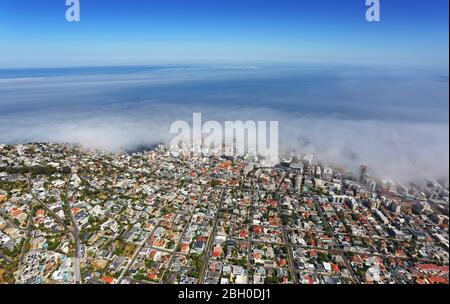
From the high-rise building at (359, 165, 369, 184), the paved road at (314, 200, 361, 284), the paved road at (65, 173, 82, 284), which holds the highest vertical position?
the high-rise building at (359, 165, 369, 184)

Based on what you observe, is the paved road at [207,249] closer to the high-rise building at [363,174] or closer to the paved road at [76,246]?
the paved road at [76,246]

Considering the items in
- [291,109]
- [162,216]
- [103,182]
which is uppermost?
[291,109]

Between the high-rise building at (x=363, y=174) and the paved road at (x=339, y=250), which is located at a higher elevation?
the high-rise building at (x=363, y=174)

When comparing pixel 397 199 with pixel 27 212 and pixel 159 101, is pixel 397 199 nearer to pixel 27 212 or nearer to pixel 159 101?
pixel 27 212

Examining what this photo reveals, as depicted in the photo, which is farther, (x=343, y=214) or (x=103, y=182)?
(x=103, y=182)

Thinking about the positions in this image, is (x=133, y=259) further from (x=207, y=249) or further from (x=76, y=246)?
(x=207, y=249)

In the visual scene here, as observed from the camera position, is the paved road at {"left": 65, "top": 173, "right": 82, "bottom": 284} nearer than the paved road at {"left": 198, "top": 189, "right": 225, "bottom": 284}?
Yes

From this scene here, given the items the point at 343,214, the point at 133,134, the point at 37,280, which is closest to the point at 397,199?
the point at 343,214

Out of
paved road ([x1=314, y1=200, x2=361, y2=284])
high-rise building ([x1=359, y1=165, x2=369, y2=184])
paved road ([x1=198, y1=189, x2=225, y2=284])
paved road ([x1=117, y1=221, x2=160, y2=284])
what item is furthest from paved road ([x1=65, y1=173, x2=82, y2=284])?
high-rise building ([x1=359, y1=165, x2=369, y2=184])

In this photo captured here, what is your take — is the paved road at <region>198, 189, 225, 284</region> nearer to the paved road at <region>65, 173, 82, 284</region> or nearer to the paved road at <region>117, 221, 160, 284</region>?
the paved road at <region>117, 221, 160, 284</region>

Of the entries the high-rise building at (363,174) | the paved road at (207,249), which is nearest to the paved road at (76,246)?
the paved road at (207,249)

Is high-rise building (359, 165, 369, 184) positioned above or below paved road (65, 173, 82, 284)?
above
